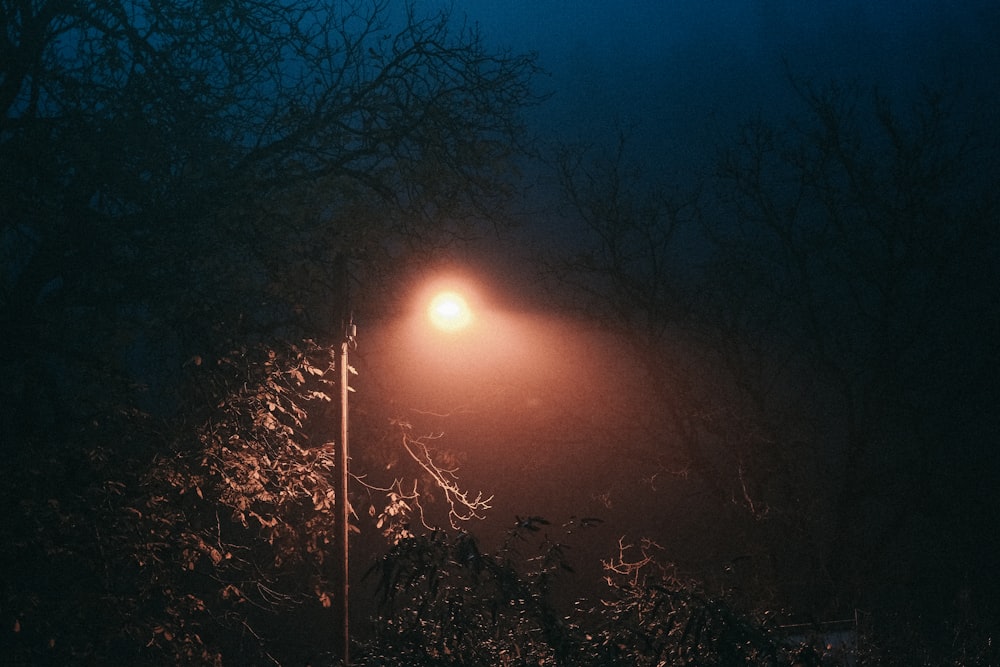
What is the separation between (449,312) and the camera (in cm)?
926

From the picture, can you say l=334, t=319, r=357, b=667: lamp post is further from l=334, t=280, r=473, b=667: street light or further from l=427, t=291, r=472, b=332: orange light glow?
l=427, t=291, r=472, b=332: orange light glow

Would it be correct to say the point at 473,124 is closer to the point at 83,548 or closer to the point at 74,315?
the point at 74,315

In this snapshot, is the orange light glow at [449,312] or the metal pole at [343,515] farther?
the orange light glow at [449,312]

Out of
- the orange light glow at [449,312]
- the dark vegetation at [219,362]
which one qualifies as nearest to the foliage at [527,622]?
the dark vegetation at [219,362]

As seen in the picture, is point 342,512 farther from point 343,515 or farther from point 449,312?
point 449,312

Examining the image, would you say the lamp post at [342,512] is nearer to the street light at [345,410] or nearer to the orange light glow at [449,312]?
the street light at [345,410]

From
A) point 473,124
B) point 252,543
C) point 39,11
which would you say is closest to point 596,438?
point 252,543

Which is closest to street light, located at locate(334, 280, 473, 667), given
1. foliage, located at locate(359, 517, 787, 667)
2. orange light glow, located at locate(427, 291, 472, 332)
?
orange light glow, located at locate(427, 291, 472, 332)

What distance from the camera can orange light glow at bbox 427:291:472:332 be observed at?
30.2 feet

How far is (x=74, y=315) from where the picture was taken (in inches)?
351

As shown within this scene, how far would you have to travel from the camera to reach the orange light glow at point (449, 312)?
922 centimetres

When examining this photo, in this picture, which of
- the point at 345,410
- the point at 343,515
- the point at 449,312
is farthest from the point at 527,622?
the point at 449,312

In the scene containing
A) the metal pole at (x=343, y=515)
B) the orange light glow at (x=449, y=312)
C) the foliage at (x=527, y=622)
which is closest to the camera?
the foliage at (x=527, y=622)

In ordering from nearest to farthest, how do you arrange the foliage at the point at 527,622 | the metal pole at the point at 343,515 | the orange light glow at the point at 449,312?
1. the foliage at the point at 527,622
2. the metal pole at the point at 343,515
3. the orange light glow at the point at 449,312
